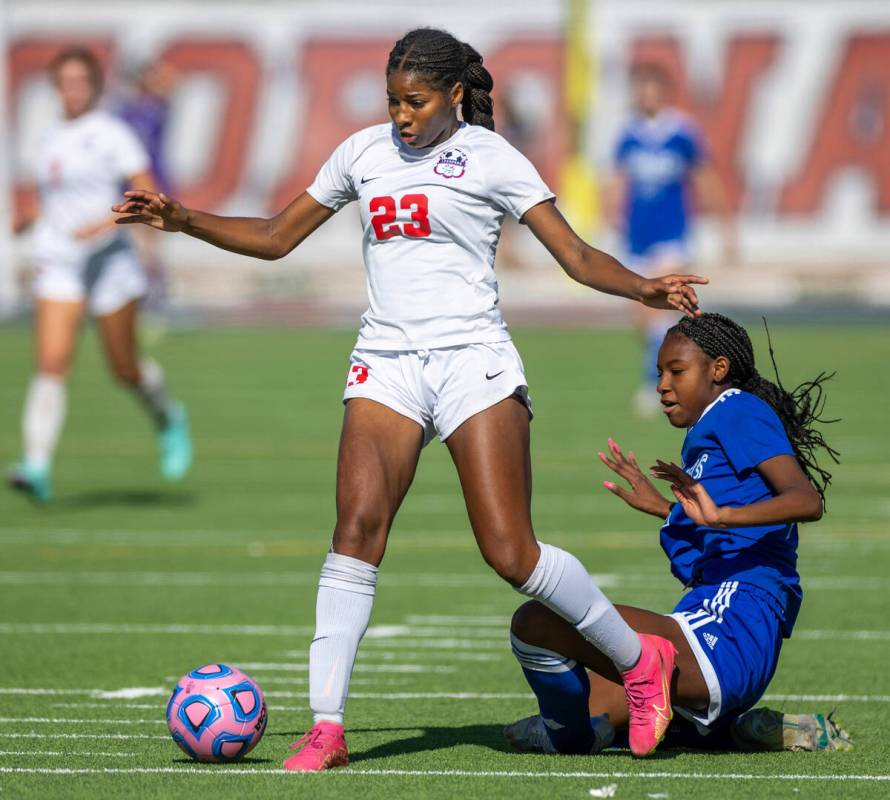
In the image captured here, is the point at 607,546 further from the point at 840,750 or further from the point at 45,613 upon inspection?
the point at 840,750

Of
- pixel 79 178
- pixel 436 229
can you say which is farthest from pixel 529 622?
pixel 79 178

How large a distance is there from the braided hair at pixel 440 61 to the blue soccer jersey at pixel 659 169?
12509 millimetres

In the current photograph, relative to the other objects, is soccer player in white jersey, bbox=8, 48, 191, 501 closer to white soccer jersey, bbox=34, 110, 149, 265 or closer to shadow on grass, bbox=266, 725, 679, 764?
white soccer jersey, bbox=34, 110, 149, 265

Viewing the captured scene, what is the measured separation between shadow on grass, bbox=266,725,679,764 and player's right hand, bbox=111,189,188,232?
5.91ft

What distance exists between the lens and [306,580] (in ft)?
35.8

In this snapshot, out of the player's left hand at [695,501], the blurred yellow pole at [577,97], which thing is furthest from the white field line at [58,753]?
the blurred yellow pole at [577,97]

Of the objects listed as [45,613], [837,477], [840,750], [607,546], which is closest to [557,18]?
[837,477]

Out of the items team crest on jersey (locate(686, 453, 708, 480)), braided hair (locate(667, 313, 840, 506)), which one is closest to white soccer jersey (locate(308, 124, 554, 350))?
braided hair (locate(667, 313, 840, 506))

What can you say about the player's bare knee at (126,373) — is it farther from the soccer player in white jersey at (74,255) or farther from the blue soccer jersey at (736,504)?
the blue soccer jersey at (736,504)

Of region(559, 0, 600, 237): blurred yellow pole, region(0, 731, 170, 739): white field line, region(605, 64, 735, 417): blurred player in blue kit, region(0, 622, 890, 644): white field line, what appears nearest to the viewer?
region(0, 731, 170, 739): white field line

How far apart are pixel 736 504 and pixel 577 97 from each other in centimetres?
3290

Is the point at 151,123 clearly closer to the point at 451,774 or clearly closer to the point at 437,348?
the point at 437,348

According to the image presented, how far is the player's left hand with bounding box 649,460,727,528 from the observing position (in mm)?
5750

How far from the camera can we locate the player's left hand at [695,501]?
18.9ft
